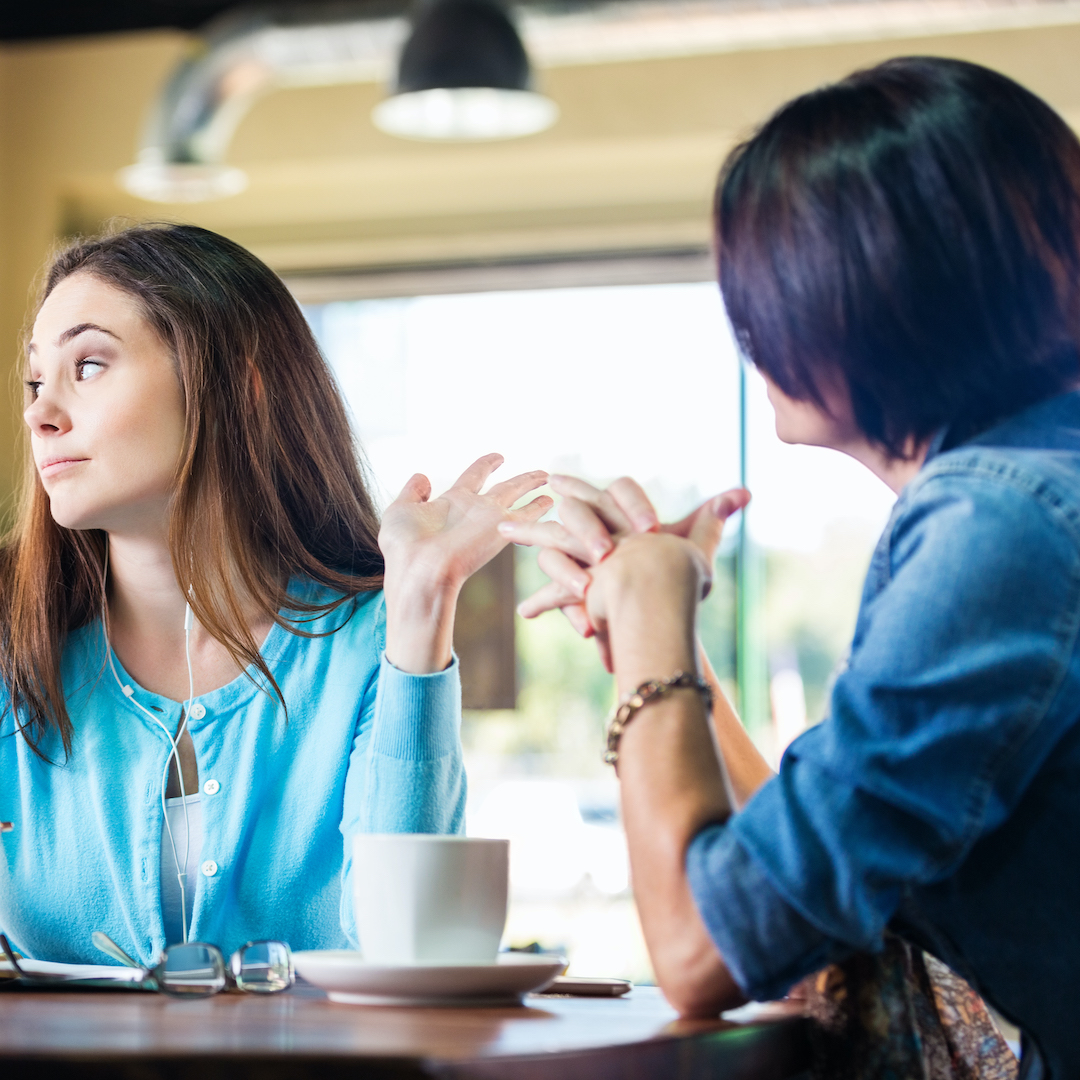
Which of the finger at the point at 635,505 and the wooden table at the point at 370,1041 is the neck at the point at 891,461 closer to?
the finger at the point at 635,505

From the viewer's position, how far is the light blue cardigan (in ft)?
4.21

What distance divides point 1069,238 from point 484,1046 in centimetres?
59

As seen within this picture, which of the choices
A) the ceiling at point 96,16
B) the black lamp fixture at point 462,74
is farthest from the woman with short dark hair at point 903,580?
the ceiling at point 96,16

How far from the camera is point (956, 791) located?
2.42 feet

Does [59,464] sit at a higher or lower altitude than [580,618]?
higher

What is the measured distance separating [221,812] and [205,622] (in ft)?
0.62

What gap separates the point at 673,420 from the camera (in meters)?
4.64

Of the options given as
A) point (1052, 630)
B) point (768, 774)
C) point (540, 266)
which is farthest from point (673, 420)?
point (1052, 630)

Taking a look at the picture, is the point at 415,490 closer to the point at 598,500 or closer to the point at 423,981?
the point at 598,500

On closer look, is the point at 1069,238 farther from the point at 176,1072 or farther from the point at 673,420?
the point at 673,420

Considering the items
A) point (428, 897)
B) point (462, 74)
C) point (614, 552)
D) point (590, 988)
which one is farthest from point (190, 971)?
point (462, 74)

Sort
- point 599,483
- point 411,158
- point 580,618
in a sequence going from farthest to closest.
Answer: point 599,483 < point 411,158 < point 580,618

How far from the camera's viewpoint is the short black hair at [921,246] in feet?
2.77

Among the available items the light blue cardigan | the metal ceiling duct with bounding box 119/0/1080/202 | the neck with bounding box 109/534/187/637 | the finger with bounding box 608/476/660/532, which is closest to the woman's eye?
the neck with bounding box 109/534/187/637
